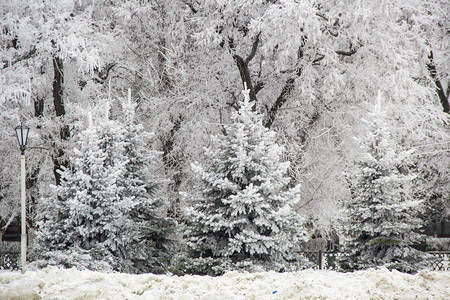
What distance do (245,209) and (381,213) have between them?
322cm

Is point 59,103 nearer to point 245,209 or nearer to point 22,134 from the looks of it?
point 22,134

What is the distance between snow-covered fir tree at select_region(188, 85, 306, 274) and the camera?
36.5ft

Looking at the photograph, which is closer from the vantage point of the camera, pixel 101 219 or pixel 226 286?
pixel 226 286

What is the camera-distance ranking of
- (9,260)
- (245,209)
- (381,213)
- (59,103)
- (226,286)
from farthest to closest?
(9,260) → (59,103) → (381,213) → (245,209) → (226,286)

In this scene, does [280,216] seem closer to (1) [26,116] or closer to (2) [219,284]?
(2) [219,284]

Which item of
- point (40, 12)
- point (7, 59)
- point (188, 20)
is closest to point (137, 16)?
point (188, 20)

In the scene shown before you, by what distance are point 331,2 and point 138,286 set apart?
11078mm

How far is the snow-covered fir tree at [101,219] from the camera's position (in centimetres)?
1174

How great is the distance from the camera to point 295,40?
13727 mm

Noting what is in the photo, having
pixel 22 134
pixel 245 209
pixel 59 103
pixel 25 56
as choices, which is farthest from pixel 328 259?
pixel 25 56

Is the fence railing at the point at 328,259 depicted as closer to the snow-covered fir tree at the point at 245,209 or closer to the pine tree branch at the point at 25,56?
the snow-covered fir tree at the point at 245,209

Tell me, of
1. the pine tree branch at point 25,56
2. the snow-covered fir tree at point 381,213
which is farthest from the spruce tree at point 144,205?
the pine tree branch at point 25,56

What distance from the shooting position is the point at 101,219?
1203 cm

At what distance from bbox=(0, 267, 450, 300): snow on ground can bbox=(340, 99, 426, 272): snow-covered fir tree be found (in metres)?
4.98
